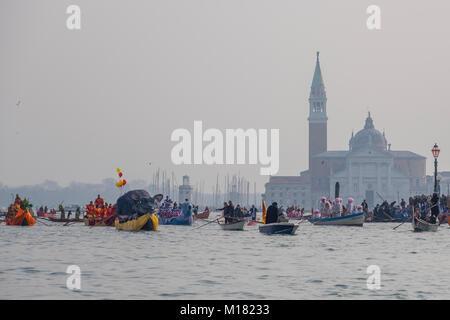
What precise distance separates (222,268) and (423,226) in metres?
26.7

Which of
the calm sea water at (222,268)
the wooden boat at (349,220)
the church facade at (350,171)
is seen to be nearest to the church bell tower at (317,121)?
the church facade at (350,171)

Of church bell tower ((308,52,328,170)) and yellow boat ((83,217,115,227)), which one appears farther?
church bell tower ((308,52,328,170))

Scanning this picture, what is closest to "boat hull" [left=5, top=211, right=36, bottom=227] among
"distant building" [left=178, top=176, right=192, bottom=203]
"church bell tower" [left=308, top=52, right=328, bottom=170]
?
"church bell tower" [left=308, top=52, right=328, bottom=170]

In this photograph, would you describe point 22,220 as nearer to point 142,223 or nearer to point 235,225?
point 142,223

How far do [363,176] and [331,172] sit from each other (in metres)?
6.30

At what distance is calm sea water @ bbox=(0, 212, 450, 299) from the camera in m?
→ 18.3

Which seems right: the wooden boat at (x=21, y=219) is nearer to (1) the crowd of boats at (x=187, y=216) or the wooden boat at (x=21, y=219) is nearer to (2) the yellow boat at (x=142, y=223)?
(1) the crowd of boats at (x=187, y=216)

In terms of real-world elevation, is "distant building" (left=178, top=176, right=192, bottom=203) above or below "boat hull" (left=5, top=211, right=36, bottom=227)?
above

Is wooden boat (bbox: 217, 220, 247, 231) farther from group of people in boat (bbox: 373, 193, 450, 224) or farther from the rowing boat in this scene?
group of people in boat (bbox: 373, 193, 450, 224)

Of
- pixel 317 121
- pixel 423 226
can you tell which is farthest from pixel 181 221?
pixel 317 121

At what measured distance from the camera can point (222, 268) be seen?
79.2 feet

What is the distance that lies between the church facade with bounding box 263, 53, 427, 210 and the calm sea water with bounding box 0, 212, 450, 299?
12990cm

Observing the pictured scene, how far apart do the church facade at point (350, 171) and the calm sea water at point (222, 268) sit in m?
130

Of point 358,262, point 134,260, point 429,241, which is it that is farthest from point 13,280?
point 429,241
